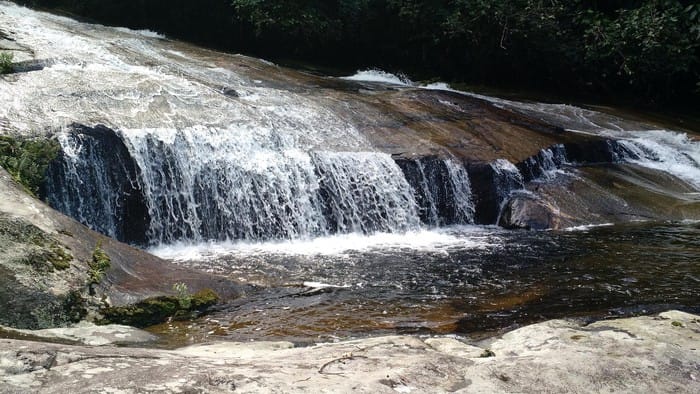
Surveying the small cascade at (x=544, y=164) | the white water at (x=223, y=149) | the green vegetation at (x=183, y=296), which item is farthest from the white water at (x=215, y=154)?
the green vegetation at (x=183, y=296)

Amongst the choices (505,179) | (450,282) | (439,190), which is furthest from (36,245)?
(505,179)

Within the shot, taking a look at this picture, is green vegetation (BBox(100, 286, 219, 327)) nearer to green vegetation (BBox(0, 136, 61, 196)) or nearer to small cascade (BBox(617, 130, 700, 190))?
green vegetation (BBox(0, 136, 61, 196))

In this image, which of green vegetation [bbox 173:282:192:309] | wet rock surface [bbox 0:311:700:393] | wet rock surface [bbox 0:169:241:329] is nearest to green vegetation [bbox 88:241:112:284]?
wet rock surface [bbox 0:169:241:329]

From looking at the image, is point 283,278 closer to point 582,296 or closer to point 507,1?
point 582,296

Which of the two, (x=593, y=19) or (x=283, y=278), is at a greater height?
(x=593, y=19)

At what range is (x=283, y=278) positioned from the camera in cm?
709

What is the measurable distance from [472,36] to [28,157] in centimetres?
1310

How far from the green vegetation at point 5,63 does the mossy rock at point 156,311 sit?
19.1ft

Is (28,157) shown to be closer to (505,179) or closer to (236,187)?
(236,187)

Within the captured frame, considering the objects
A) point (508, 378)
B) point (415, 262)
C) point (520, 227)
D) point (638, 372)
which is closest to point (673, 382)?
point (638, 372)

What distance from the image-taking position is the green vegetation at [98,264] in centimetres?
521

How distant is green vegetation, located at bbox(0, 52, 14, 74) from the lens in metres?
9.59

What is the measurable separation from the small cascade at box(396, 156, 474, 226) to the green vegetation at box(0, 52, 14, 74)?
233 inches

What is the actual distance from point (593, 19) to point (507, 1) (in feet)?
8.29
